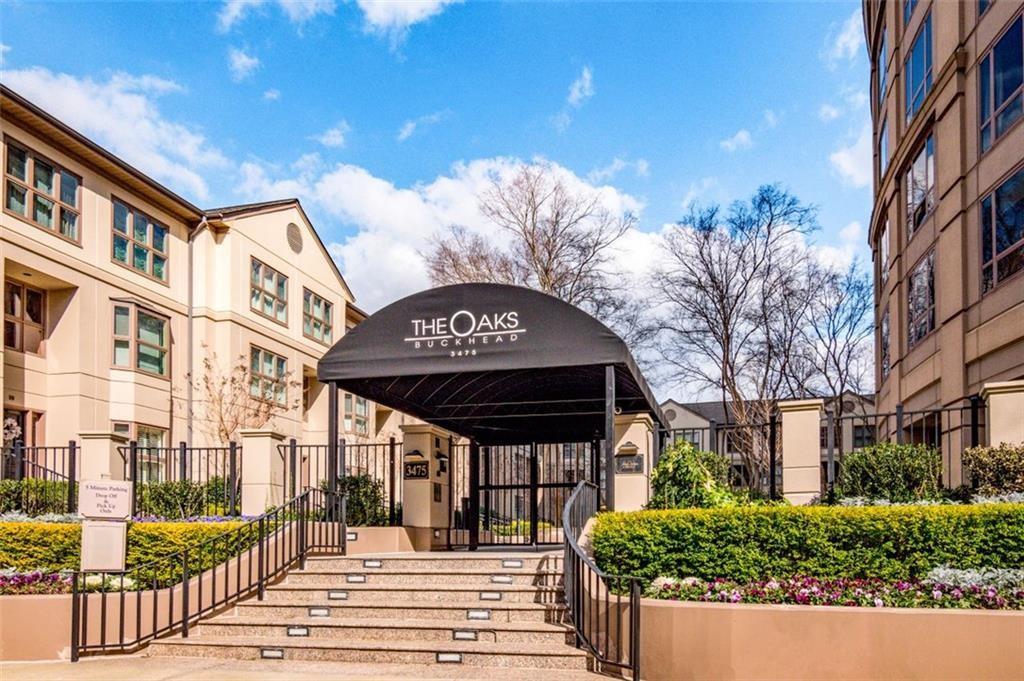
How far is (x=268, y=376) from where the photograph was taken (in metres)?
31.4

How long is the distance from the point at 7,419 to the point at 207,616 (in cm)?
1350

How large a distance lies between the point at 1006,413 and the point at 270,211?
25509 mm

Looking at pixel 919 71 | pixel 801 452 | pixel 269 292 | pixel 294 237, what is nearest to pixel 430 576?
pixel 801 452

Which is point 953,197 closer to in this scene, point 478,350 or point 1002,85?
point 1002,85

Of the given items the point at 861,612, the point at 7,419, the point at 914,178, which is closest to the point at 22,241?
the point at 7,419

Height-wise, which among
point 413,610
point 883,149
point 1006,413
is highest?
point 883,149

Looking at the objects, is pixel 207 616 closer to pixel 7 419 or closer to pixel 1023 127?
pixel 7 419

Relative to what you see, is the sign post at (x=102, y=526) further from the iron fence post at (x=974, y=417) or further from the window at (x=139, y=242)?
the window at (x=139, y=242)

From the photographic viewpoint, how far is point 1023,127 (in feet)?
54.9

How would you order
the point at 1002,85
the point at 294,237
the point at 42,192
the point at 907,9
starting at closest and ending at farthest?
1. the point at 1002,85
2. the point at 42,192
3. the point at 907,9
4. the point at 294,237

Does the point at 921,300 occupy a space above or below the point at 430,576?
above

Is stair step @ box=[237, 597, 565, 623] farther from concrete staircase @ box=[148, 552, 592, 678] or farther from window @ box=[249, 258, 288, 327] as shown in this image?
window @ box=[249, 258, 288, 327]

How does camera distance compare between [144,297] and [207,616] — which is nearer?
[207,616]

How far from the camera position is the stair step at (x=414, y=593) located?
35.4ft
